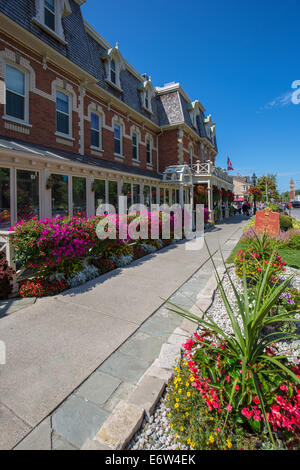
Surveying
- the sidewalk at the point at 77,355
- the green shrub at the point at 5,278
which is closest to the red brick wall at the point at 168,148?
the sidewalk at the point at 77,355

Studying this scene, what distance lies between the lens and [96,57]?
11.8 m

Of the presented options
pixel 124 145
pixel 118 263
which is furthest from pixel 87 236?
pixel 124 145

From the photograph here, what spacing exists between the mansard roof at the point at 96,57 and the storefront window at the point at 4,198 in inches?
201

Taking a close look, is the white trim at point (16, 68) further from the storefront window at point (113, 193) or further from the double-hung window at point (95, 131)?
the storefront window at point (113, 193)

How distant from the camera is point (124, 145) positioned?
14.0 metres

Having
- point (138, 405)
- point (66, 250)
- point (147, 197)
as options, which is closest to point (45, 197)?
point (66, 250)

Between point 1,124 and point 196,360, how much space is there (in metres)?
8.93

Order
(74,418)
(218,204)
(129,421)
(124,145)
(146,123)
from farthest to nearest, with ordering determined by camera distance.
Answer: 1. (218,204)
2. (146,123)
3. (124,145)
4. (74,418)
5. (129,421)

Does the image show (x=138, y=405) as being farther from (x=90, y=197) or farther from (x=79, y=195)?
(x=90, y=197)

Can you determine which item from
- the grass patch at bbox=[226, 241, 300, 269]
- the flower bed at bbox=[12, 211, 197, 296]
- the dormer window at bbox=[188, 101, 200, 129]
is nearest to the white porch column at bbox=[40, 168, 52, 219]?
the flower bed at bbox=[12, 211, 197, 296]

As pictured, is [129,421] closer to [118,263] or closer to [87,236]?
[87,236]

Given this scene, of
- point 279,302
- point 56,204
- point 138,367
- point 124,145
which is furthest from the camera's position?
point 124,145

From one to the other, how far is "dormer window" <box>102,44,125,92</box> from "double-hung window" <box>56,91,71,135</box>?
11.2 feet

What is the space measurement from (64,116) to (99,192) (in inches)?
141
